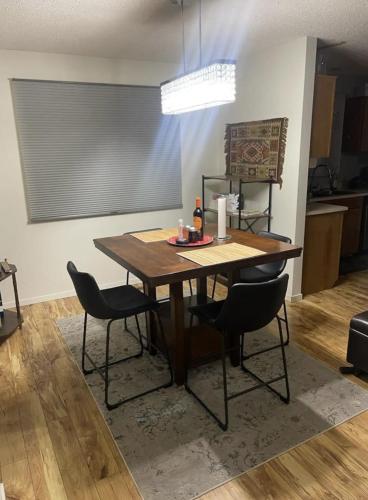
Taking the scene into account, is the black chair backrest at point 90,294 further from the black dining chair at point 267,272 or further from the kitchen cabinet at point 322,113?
the kitchen cabinet at point 322,113

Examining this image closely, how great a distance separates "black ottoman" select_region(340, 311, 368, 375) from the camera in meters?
2.35

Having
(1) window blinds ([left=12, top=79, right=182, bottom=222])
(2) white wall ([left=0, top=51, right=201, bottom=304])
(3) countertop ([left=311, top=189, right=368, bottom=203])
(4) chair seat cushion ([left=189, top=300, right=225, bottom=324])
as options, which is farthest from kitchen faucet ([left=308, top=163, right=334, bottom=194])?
(4) chair seat cushion ([left=189, top=300, right=225, bottom=324])

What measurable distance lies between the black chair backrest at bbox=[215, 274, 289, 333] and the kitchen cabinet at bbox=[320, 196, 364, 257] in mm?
3231

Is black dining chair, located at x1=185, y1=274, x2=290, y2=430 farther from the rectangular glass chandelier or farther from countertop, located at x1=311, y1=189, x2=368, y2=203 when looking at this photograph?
countertop, located at x1=311, y1=189, x2=368, y2=203

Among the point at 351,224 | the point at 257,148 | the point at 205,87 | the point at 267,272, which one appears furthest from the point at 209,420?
the point at 351,224

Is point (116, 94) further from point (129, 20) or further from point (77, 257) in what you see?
point (77, 257)

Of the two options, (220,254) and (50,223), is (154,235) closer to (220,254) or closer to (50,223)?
(220,254)

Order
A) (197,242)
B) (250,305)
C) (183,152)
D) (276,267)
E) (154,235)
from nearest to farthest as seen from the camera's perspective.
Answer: (250,305) → (197,242) → (276,267) → (154,235) → (183,152)

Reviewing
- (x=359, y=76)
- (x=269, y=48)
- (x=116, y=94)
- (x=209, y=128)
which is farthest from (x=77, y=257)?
(x=359, y=76)

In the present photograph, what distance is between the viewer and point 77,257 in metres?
3.93

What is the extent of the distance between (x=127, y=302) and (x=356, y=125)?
14.5 ft

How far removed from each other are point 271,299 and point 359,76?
4.54 meters

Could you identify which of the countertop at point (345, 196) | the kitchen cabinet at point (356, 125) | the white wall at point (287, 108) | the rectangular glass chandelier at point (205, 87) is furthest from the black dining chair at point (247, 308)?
the kitchen cabinet at point (356, 125)

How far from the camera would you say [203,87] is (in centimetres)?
205
